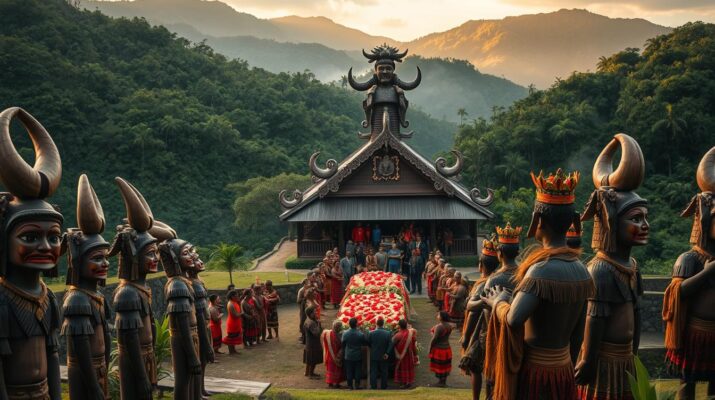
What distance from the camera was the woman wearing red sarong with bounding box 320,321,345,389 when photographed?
11977 mm

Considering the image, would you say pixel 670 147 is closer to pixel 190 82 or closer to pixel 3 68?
pixel 190 82

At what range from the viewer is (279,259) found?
30.4 m

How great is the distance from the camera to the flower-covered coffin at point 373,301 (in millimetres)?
12367

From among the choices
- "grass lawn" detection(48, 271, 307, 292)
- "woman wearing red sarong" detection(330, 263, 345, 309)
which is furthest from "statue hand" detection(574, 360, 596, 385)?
"grass lawn" detection(48, 271, 307, 292)

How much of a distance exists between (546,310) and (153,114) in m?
47.9

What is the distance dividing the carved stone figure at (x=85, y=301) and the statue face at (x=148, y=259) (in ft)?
2.85

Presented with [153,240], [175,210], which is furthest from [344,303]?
[175,210]

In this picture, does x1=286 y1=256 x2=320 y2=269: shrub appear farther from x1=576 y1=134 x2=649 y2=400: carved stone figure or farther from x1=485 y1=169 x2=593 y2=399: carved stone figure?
x1=485 y1=169 x2=593 y2=399: carved stone figure

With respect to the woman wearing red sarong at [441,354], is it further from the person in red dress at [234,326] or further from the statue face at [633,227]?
the statue face at [633,227]

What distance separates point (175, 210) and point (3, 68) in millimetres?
16281

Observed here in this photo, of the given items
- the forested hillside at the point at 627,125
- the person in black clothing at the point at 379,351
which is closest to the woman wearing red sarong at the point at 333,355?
the person in black clothing at the point at 379,351

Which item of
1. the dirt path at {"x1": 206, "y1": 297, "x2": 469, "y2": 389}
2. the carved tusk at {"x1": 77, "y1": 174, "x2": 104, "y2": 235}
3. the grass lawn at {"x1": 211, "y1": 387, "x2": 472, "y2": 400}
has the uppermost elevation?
the carved tusk at {"x1": 77, "y1": 174, "x2": 104, "y2": 235}

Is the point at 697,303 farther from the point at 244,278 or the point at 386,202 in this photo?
the point at 386,202

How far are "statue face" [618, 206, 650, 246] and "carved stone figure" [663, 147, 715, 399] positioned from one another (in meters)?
1.50
